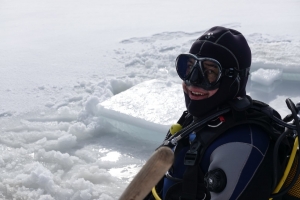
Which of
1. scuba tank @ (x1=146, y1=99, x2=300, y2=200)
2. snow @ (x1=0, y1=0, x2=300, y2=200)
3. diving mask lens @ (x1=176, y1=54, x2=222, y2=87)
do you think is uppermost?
diving mask lens @ (x1=176, y1=54, x2=222, y2=87)

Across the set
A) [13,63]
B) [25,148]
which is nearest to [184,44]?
[13,63]

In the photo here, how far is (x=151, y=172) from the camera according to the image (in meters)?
1.30

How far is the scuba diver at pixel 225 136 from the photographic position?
1.40m

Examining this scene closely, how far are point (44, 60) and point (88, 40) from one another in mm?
1862

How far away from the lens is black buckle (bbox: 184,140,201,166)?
1497 millimetres

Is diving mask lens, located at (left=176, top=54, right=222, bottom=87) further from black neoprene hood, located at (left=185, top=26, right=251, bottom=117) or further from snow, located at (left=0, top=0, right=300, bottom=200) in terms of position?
snow, located at (left=0, top=0, right=300, bottom=200)

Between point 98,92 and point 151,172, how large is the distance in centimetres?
416

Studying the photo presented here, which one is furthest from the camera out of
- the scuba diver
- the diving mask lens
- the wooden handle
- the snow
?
the snow

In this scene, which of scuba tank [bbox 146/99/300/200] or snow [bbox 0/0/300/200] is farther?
snow [bbox 0/0/300/200]

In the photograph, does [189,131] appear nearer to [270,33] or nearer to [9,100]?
[9,100]

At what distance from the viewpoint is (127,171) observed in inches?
145

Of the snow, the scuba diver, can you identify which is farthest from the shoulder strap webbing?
the snow

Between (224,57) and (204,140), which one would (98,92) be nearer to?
(224,57)

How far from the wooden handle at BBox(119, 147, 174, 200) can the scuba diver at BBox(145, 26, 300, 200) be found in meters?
0.20
